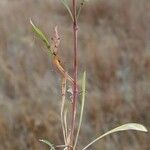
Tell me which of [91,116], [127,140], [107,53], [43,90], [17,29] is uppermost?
[17,29]

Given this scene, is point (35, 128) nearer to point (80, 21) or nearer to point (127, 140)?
point (127, 140)

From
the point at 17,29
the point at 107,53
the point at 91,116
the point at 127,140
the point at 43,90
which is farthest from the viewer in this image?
the point at 17,29

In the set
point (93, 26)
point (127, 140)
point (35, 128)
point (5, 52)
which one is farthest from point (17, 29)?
point (127, 140)

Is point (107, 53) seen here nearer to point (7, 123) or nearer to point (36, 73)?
point (36, 73)

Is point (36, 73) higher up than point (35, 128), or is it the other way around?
point (36, 73)

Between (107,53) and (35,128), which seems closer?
(35,128)

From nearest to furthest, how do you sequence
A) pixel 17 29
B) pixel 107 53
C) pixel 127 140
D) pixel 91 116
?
pixel 127 140, pixel 91 116, pixel 107 53, pixel 17 29
